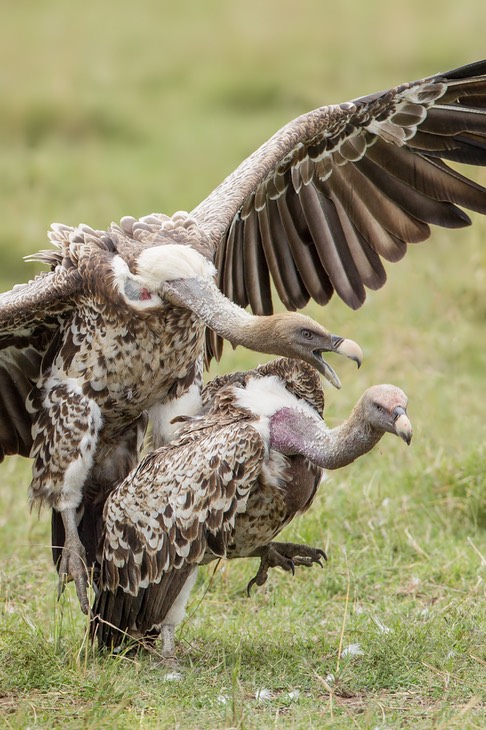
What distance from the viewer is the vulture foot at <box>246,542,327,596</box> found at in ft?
19.2

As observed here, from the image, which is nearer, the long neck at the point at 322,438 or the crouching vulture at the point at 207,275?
the long neck at the point at 322,438

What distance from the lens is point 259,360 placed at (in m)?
9.37

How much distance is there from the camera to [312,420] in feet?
17.5

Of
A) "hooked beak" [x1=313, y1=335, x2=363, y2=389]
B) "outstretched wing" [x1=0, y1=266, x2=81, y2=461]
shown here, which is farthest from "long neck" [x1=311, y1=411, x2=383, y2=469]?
"outstretched wing" [x1=0, y1=266, x2=81, y2=461]

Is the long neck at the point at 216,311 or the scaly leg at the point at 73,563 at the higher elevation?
the long neck at the point at 216,311

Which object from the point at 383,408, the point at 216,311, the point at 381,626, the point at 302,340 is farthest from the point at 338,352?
the point at 381,626

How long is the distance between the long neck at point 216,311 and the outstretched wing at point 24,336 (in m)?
0.45

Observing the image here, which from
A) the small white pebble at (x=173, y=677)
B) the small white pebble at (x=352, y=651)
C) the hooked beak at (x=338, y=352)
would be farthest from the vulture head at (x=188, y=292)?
the small white pebble at (x=173, y=677)

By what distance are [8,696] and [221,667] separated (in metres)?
0.83

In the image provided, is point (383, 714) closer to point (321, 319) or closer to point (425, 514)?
point (425, 514)

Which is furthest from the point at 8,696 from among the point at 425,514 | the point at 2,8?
the point at 2,8

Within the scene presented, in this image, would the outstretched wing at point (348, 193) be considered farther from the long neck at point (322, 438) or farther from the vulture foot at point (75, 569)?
the vulture foot at point (75, 569)

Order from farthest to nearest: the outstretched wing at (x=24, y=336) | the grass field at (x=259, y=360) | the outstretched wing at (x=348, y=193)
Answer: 1. the outstretched wing at (x=348, y=193)
2. the outstretched wing at (x=24, y=336)
3. the grass field at (x=259, y=360)

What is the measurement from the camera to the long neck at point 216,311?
5340 mm
